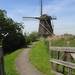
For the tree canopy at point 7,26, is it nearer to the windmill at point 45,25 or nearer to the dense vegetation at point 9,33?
the dense vegetation at point 9,33

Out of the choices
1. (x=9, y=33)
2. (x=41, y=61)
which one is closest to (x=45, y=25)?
(x=9, y=33)

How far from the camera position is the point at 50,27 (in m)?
51.7

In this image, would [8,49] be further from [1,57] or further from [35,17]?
[1,57]

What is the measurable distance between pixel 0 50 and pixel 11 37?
33.4 metres

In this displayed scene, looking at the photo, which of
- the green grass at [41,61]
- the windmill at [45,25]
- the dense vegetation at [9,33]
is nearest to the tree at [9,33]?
→ the dense vegetation at [9,33]

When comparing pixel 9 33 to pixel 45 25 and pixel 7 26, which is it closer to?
pixel 7 26

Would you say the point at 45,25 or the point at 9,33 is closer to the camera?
the point at 9,33

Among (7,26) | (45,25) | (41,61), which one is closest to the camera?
(41,61)

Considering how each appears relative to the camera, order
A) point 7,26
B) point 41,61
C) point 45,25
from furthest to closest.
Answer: point 45,25 → point 7,26 → point 41,61

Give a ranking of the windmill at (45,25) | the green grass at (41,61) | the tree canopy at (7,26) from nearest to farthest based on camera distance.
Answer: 1. the green grass at (41,61)
2. the tree canopy at (7,26)
3. the windmill at (45,25)

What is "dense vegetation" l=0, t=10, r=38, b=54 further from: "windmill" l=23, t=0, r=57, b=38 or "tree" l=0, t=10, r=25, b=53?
"windmill" l=23, t=0, r=57, b=38

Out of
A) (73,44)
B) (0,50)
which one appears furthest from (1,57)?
(73,44)

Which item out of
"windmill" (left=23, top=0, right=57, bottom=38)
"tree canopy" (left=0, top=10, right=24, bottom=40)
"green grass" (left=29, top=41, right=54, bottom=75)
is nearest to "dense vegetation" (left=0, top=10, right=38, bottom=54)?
"tree canopy" (left=0, top=10, right=24, bottom=40)

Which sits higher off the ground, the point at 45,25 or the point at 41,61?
the point at 45,25
